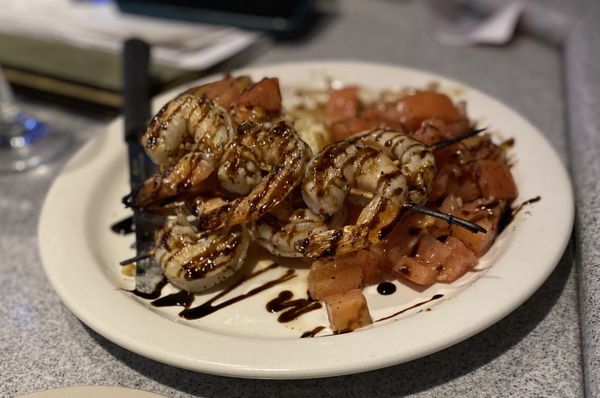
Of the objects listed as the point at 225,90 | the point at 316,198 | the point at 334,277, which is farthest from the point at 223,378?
the point at 225,90

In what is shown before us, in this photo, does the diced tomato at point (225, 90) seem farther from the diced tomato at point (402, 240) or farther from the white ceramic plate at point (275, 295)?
the diced tomato at point (402, 240)

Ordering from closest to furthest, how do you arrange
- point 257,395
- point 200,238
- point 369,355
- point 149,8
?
point 369,355 < point 257,395 < point 200,238 < point 149,8

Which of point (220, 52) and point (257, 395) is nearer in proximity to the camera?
point (257, 395)

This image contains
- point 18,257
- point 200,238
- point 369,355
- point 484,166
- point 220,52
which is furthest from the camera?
point 220,52

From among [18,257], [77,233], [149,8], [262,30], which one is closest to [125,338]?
[77,233]

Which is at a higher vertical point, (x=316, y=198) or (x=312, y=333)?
(x=316, y=198)

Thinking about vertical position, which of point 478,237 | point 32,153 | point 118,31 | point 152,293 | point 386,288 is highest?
point 478,237

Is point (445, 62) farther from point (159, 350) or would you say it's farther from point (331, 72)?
point (159, 350)

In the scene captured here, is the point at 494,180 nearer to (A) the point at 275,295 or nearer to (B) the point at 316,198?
(B) the point at 316,198

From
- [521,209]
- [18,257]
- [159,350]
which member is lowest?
[18,257]
